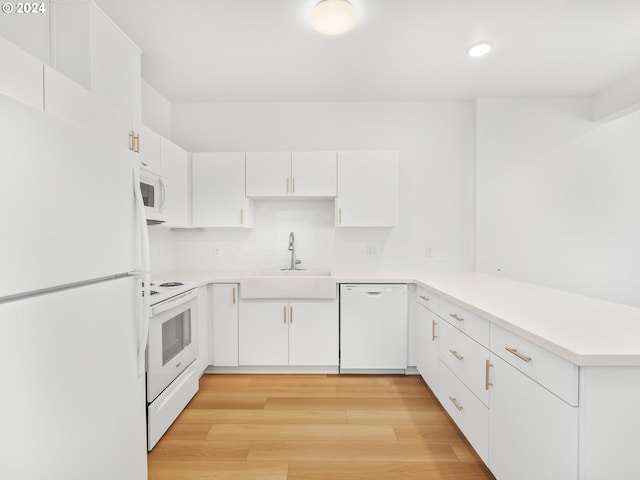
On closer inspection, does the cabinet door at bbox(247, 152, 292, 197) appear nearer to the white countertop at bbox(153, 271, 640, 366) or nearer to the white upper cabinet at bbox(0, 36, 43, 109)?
the white countertop at bbox(153, 271, 640, 366)

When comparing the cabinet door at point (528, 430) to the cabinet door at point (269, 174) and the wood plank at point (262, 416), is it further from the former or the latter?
the cabinet door at point (269, 174)

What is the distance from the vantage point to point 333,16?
188 cm

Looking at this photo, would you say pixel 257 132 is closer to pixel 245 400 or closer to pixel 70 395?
pixel 245 400

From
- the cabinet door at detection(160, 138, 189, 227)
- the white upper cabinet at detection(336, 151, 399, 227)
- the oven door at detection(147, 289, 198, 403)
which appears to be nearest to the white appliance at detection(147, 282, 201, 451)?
the oven door at detection(147, 289, 198, 403)

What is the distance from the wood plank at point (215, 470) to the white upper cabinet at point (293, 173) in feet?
6.96

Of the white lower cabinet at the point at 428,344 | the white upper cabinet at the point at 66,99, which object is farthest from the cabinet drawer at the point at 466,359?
the white upper cabinet at the point at 66,99

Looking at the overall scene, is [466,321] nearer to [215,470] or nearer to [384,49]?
[215,470]

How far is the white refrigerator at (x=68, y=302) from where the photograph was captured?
32.2 inches

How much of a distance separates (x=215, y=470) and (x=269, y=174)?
2.30 m

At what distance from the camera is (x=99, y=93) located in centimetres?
179

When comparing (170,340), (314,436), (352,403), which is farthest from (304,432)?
(170,340)

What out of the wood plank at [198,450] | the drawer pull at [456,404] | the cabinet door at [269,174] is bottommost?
the wood plank at [198,450]

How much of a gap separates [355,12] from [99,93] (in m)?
1.55

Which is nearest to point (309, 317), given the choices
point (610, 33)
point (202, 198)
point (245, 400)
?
point (245, 400)
